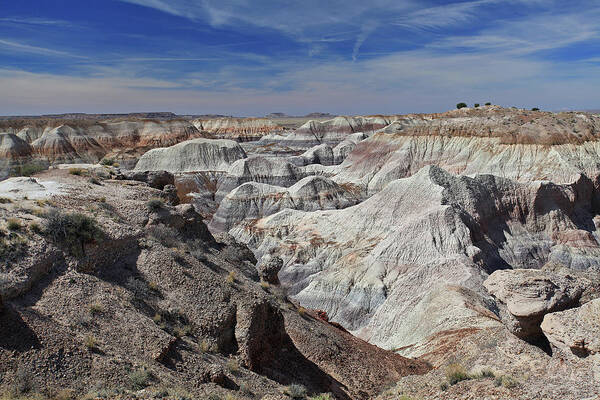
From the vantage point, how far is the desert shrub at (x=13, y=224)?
10639 mm

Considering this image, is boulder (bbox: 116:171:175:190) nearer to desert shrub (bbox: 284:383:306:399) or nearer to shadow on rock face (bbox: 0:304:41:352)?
shadow on rock face (bbox: 0:304:41:352)

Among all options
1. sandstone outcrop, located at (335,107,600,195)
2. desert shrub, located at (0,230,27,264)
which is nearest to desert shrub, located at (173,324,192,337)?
desert shrub, located at (0,230,27,264)

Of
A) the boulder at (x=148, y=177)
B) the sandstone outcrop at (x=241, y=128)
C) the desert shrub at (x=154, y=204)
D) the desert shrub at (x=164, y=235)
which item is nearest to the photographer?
the desert shrub at (x=164, y=235)

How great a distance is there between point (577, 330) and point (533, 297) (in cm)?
200

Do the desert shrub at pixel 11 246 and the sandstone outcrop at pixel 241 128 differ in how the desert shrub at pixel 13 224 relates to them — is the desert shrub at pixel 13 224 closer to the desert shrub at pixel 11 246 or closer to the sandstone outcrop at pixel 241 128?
the desert shrub at pixel 11 246

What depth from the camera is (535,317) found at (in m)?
10.9

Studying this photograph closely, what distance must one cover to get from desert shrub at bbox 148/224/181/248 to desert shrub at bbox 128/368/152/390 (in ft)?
19.6

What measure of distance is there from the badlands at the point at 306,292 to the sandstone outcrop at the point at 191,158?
96.6 ft

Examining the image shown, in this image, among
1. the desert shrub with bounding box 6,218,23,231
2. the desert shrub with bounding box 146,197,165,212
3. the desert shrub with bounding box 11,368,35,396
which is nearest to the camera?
the desert shrub with bounding box 11,368,35,396

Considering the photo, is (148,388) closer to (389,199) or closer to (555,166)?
(389,199)

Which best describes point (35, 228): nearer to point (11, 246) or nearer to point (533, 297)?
point (11, 246)

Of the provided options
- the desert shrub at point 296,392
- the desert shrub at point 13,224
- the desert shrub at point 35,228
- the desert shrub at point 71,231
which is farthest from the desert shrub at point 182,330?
the desert shrub at point 13,224

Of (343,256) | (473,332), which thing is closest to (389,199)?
(343,256)

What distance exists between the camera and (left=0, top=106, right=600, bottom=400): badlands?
8781 millimetres
